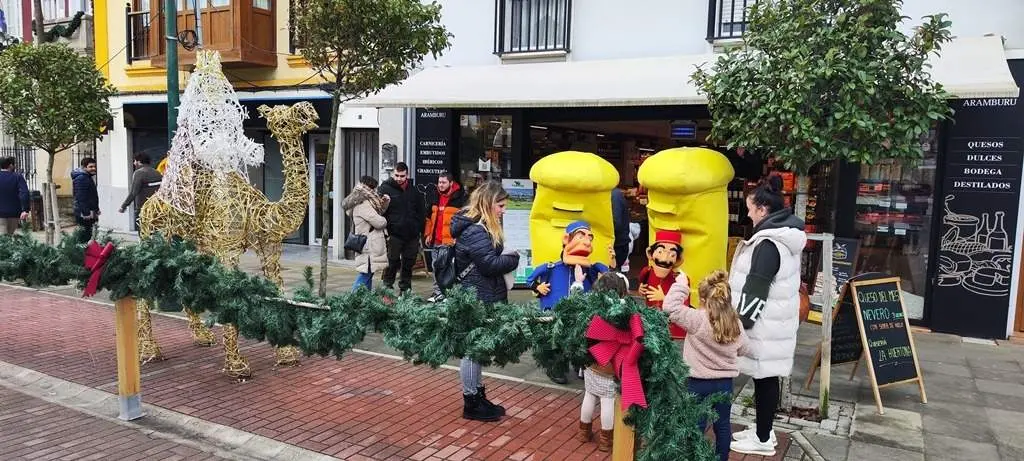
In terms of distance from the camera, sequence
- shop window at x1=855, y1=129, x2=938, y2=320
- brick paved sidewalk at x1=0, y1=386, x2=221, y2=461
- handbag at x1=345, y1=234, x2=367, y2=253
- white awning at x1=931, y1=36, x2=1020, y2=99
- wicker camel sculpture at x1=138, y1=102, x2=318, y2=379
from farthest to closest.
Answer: shop window at x1=855, y1=129, x2=938, y2=320
handbag at x1=345, y1=234, x2=367, y2=253
white awning at x1=931, y1=36, x2=1020, y2=99
wicker camel sculpture at x1=138, y1=102, x2=318, y2=379
brick paved sidewalk at x1=0, y1=386, x2=221, y2=461

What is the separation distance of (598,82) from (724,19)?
6.16ft

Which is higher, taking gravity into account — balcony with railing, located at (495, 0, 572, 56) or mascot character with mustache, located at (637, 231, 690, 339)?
balcony with railing, located at (495, 0, 572, 56)

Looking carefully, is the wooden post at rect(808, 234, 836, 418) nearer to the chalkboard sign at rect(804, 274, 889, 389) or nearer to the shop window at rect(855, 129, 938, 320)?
the chalkboard sign at rect(804, 274, 889, 389)

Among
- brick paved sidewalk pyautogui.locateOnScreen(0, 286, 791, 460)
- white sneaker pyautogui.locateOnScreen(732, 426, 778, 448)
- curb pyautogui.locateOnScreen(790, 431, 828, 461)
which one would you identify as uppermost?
white sneaker pyautogui.locateOnScreen(732, 426, 778, 448)

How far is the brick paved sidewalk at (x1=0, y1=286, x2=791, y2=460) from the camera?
4508mm

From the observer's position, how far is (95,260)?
16.0ft

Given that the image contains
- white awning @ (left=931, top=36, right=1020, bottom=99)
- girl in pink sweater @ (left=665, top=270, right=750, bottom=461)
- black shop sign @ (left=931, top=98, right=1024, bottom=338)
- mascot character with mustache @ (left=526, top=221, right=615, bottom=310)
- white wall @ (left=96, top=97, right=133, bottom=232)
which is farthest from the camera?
white wall @ (left=96, top=97, right=133, bottom=232)

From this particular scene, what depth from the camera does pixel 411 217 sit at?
9078 millimetres

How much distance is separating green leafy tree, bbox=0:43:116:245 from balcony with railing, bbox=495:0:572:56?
252 inches

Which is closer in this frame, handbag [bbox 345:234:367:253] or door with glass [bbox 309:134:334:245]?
handbag [bbox 345:234:367:253]

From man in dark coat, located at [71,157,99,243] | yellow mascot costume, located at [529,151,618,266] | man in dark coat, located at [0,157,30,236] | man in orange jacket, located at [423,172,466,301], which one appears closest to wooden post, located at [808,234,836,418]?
yellow mascot costume, located at [529,151,618,266]

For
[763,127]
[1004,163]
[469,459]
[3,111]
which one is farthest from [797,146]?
[3,111]

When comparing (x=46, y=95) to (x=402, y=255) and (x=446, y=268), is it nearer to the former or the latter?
(x=402, y=255)

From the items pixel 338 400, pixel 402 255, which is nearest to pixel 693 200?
pixel 338 400
